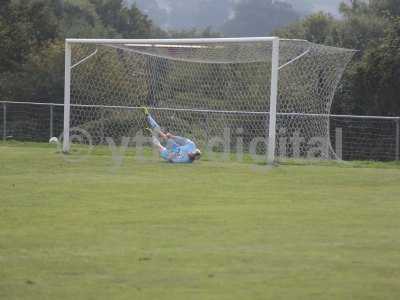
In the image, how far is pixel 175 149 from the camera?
1969 cm

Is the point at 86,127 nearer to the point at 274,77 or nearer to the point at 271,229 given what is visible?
the point at 274,77

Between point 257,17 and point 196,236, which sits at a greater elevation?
point 257,17

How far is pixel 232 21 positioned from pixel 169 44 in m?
102

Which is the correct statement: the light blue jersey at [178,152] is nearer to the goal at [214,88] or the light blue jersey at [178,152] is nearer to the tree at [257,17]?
the goal at [214,88]

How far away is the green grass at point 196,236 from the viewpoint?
749cm

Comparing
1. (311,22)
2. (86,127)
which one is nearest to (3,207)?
(86,127)

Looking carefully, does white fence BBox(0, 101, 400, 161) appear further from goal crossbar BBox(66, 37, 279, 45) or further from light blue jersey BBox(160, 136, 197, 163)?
light blue jersey BBox(160, 136, 197, 163)

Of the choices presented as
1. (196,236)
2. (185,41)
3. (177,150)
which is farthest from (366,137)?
(196,236)

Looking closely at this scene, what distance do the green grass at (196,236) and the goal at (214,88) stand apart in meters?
4.36

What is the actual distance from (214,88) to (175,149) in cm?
308

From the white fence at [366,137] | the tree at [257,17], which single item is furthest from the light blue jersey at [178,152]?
the tree at [257,17]

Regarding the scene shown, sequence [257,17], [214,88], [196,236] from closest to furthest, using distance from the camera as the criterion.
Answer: [196,236], [214,88], [257,17]

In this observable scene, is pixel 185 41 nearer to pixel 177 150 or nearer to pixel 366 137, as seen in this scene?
pixel 177 150

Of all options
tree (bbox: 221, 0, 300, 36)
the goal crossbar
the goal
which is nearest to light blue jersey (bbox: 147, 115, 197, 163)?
the goal
